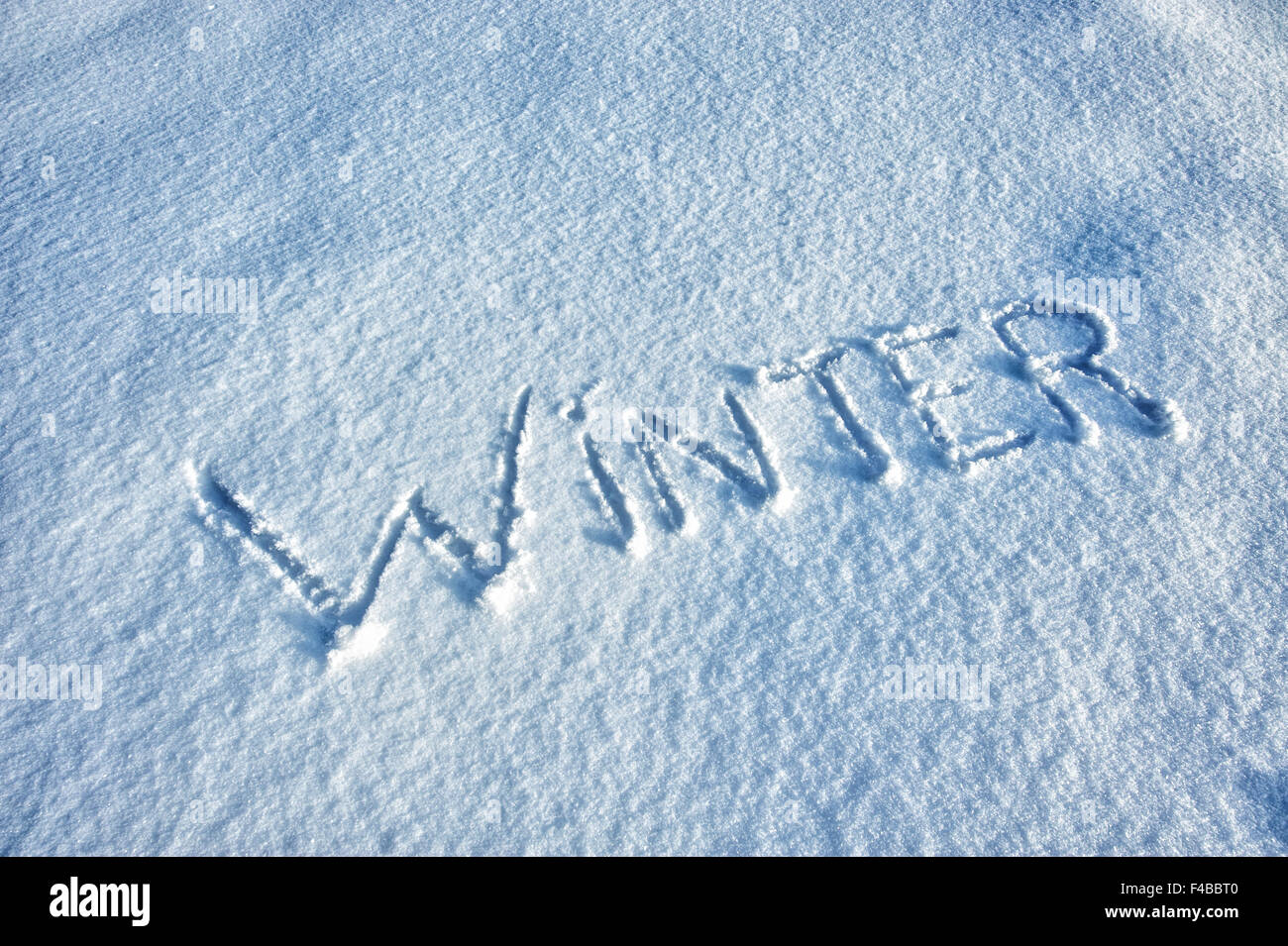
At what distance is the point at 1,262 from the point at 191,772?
4.05 ft

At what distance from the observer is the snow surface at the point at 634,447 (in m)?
1.15

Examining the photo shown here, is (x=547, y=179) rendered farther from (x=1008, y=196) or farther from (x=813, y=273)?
(x=1008, y=196)

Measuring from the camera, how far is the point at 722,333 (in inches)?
62.5

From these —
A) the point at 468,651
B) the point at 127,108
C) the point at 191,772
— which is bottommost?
the point at 191,772

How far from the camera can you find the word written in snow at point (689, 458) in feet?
4.33

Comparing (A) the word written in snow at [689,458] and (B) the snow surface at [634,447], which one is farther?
(A) the word written in snow at [689,458]

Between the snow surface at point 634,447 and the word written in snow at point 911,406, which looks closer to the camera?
the snow surface at point 634,447

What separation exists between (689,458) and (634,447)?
10cm

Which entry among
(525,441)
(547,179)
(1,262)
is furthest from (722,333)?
(1,262)

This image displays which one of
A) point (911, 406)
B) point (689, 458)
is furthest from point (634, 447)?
point (911, 406)

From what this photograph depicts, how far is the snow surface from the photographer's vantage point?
1.15 meters

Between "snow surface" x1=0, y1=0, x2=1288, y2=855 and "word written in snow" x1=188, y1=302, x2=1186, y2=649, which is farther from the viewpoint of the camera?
"word written in snow" x1=188, y1=302, x2=1186, y2=649

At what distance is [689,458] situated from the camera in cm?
145

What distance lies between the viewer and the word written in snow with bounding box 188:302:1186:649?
132cm
